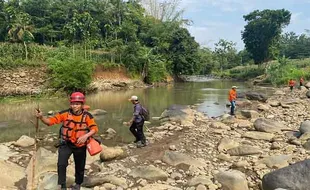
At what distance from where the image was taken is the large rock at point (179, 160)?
7.95m

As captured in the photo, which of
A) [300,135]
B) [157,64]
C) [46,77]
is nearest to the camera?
[300,135]

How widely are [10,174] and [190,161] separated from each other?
4.35 metres

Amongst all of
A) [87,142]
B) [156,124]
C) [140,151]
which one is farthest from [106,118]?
[87,142]

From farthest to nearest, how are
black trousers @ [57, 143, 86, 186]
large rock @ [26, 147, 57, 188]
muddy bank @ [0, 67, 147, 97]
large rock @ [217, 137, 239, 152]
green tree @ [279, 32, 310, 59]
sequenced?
green tree @ [279, 32, 310, 59] < muddy bank @ [0, 67, 147, 97] < large rock @ [217, 137, 239, 152] < large rock @ [26, 147, 57, 188] < black trousers @ [57, 143, 86, 186]

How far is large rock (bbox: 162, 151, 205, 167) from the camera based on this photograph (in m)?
7.95

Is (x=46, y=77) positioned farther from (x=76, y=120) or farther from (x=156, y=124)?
(x=76, y=120)

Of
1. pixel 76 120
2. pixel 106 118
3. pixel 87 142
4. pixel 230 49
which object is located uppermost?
pixel 230 49

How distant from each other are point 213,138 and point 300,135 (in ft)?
9.34

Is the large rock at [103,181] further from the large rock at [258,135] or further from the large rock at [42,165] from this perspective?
the large rock at [258,135]

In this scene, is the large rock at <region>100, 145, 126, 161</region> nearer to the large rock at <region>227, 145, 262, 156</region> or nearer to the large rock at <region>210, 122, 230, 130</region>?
the large rock at <region>227, 145, 262, 156</region>

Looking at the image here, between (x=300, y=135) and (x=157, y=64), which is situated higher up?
(x=157, y=64)

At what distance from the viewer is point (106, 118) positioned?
1595 centimetres

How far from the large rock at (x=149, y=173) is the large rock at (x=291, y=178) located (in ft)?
7.33

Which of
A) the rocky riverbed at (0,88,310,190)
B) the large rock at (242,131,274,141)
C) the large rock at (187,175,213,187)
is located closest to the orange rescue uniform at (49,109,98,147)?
the rocky riverbed at (0,88,310,190)
